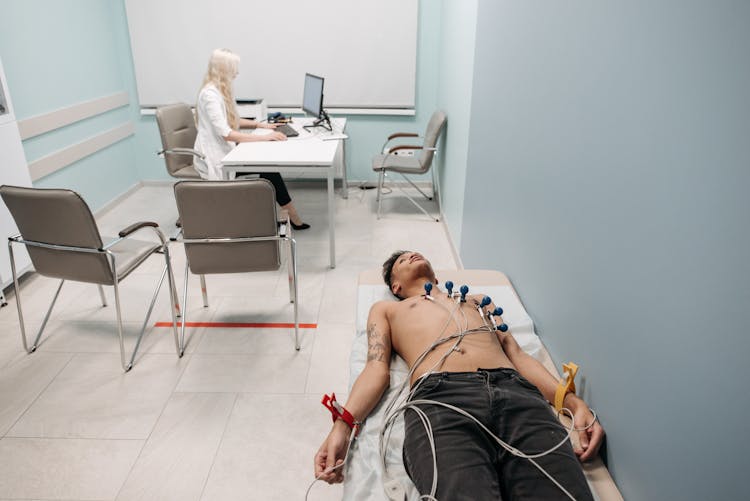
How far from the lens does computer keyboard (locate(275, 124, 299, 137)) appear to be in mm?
3979

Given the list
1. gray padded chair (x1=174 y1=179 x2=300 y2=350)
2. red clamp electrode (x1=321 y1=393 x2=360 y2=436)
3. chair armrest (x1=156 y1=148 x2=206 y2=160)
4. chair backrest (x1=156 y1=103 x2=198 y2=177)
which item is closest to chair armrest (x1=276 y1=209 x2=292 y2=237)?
gray padded chair (x1=174 y1=179 x2=300 y2=350)

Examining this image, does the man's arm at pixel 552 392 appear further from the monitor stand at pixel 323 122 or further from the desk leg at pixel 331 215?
the monitor stand at pixel 323 122

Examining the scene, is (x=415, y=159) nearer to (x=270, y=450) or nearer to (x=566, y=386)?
(x=270, y=450)

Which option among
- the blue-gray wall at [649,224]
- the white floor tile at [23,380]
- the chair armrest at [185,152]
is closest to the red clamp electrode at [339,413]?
the blue-gray wall at [649,224]

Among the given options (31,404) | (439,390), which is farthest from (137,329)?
(439,390)

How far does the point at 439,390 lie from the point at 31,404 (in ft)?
5.88

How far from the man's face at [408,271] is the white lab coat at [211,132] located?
214 centimetres

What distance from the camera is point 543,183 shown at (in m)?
1.88

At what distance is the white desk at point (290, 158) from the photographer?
3.26 meters

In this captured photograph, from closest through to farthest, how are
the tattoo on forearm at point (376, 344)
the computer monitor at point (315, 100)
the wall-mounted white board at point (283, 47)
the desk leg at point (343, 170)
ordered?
the tattoo on forearm at point (376, 344) → the computer monitor at point (315, 100) → the wall-mounted white board at point (283, 47) → the desk leg at point (343, 170)

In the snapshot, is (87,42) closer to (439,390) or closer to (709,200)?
(439,390)

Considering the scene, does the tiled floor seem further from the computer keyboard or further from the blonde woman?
the computer keyboard

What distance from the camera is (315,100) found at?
4.39 metres

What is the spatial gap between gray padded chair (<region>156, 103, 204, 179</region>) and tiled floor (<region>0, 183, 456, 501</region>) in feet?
2.66
